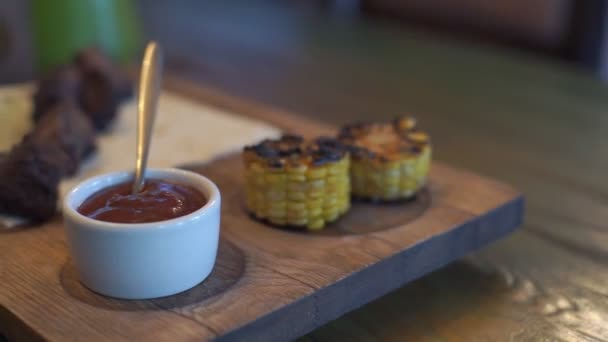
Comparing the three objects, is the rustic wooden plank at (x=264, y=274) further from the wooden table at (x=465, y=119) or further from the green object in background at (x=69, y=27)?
the green object in background at (x=69, y=27)

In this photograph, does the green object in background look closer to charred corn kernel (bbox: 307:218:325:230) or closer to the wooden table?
the wooden table

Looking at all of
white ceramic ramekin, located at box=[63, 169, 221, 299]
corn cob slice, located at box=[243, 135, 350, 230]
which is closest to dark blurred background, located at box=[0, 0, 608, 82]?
corn cob slice, located at box=[243, 135, 350, 230]

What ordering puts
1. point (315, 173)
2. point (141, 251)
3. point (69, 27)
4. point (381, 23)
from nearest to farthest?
1. point (141, 251)
2. point (315, 173)
3. point (69, 27)
4. point (381, 23)

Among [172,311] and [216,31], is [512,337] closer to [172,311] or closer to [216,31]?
[172,311]

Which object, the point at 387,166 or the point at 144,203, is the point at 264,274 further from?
the point at 387,166

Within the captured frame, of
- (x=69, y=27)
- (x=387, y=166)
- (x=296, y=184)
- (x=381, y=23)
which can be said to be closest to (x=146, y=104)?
(x=296, y=184)

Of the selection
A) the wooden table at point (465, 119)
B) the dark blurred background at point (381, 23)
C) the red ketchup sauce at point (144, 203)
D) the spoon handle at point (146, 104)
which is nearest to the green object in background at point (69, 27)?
the dark blurred background at point (381, 23)
